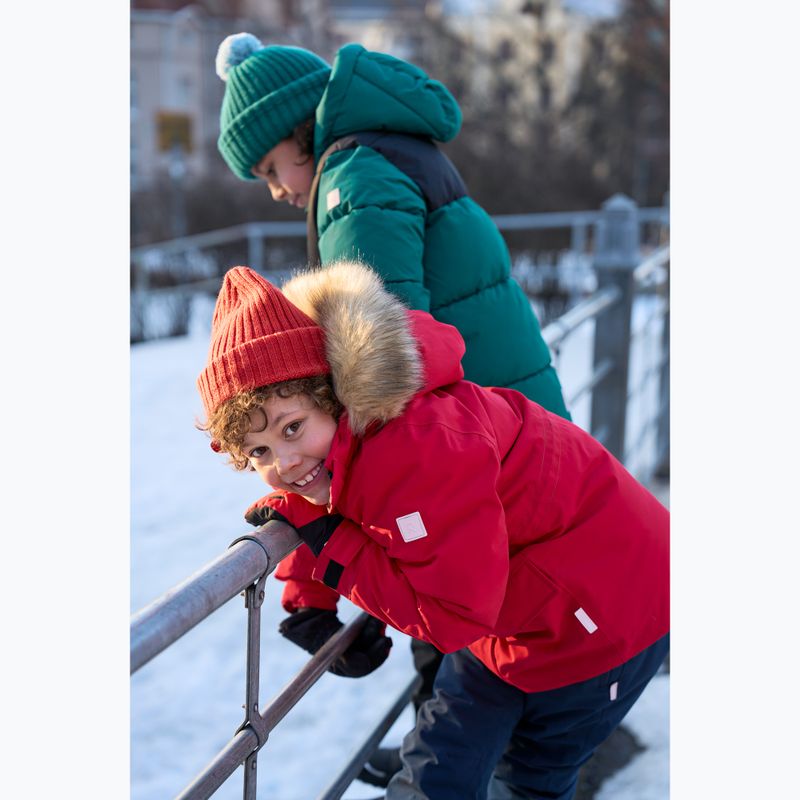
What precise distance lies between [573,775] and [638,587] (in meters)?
0.45

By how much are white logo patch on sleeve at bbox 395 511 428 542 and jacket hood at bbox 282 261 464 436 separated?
15 centimetres

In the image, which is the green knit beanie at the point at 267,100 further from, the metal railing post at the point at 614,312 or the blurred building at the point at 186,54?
the blurred building at the point at 186,54

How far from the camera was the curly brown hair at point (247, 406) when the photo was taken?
1418 millimetres

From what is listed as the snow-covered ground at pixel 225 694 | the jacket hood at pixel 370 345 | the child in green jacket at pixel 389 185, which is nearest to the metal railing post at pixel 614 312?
the snow-covered ground at pixel 225 694

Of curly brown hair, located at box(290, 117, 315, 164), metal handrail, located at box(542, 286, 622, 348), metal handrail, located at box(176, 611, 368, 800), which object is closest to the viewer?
metal handrail, located at box(176, 611, 368, 800)

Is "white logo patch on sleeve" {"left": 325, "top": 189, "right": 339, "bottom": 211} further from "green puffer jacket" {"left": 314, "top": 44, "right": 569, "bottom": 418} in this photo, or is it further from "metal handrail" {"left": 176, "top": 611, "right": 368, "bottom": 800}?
"metal handrail" {"left": 176, "top": 611, "right": 368, "bottom": 800}

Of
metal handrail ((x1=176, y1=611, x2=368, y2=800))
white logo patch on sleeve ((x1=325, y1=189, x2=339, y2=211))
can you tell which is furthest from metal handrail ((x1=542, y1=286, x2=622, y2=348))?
metal handrail ((x1=176, y1=611, x2=368, y2=800))

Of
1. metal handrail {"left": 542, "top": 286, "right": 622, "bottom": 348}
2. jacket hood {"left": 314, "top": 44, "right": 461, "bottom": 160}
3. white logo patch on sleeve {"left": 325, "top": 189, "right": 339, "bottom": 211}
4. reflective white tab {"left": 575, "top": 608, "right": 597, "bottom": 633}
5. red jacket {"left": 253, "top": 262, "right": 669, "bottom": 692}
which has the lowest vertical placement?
reflective white tab {"left": 575, "top": 608, "right": 597, "bottom": 633}

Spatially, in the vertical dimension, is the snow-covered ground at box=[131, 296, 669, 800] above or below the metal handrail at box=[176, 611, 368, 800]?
below

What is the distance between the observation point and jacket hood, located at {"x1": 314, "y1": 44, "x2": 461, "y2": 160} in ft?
6.41

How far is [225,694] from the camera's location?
3322 mm

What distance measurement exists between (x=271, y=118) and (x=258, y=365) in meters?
0.82

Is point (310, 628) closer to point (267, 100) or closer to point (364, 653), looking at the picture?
point (364, 653)

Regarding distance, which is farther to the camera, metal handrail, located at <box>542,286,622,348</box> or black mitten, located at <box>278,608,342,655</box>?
metal handrail, located at <box>542,286,622,348</box>
